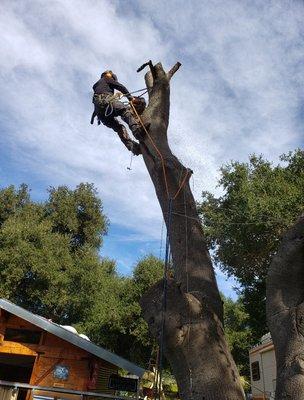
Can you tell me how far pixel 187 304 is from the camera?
3402 mm

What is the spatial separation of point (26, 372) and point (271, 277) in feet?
39.9

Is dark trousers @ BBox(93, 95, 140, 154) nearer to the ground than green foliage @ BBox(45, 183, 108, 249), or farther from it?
nearer to the ground

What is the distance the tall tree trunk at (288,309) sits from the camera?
296cm

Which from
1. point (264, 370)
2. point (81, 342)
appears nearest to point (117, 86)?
point (81, 342)

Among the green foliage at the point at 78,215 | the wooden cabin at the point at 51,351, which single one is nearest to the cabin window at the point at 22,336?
the wooden cabin at the point at 51,351

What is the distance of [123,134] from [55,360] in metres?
6.51

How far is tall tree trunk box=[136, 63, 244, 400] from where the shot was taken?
3.09 metres

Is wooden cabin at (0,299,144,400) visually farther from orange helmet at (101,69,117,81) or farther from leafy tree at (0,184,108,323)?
leafy tree at (0,184,108,323)

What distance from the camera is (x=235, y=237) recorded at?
1596cm

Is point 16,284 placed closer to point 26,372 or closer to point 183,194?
point 26,372

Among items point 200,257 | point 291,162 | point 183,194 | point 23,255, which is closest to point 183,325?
point 200,257

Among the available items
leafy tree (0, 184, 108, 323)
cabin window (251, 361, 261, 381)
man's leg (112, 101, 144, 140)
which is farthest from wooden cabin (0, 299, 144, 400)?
leafy tree (0, 184, 108, 323)

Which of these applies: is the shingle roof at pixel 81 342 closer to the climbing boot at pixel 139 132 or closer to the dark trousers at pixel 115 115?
the dark trousers at pixel 115 115

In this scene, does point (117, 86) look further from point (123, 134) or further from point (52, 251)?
point (52, 251)
